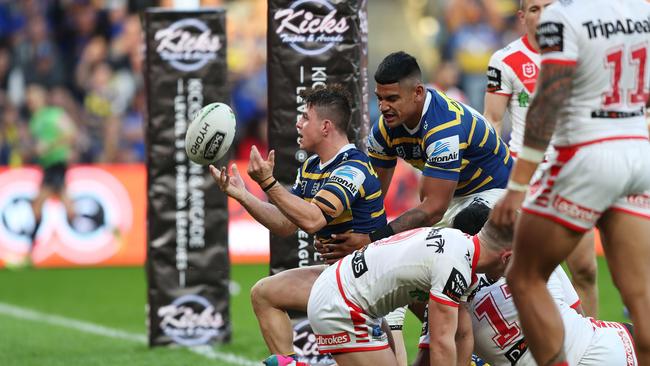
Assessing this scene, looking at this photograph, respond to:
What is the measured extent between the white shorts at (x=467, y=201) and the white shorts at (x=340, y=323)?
133cm

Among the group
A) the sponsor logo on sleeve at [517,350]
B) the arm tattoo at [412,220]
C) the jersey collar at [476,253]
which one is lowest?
the sponsor logo on sleeve at [517,350]

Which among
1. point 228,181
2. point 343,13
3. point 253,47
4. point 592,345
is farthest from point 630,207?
point 253,47

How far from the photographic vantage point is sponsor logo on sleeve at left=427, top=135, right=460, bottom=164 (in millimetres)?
7477

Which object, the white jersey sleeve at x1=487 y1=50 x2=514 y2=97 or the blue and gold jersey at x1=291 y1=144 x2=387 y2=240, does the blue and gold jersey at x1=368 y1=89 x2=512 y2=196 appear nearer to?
the blue and gold jersey at x1=291 y1=144 x2=387 y2=240

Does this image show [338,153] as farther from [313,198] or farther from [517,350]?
[517,350]

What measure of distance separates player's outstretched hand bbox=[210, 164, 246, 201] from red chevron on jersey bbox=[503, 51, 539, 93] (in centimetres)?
256

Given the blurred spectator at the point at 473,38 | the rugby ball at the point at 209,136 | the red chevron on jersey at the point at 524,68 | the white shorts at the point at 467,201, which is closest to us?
the rugby ball at the point at 209,136

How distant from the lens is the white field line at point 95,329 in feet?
31.3

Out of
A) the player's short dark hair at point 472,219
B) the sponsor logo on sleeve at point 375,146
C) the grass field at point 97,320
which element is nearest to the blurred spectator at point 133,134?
the grass field at point 97,320

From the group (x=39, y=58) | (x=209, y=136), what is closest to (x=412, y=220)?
(x=209, y=136)

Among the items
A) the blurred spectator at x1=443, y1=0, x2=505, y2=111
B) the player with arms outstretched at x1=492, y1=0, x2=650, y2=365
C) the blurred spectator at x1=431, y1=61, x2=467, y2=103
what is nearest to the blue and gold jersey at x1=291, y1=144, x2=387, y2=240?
the player with arms outstretched at x1=492, y1=0, x2=650, y2=365

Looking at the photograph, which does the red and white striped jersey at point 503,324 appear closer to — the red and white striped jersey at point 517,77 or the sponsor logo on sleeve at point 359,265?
the sponsor logo on sleeve at point 359,265

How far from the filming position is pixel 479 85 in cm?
2031

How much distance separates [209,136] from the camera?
7277 millimetres
